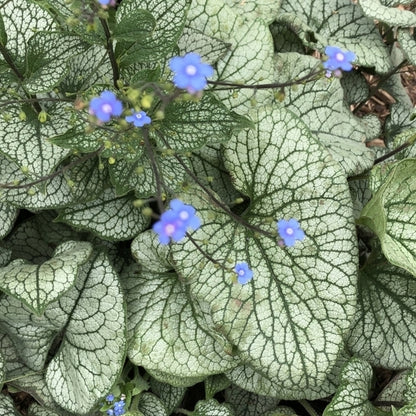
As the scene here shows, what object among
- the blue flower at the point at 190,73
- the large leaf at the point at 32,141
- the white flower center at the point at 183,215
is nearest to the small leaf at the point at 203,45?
the large leaf at the point at 32,141

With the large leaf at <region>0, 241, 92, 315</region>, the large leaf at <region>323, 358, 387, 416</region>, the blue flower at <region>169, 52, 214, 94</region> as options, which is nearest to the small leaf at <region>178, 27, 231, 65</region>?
the large leaf at <region>0, 241, 92, 315</region>

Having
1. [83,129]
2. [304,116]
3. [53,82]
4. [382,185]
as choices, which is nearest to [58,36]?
[53,82]

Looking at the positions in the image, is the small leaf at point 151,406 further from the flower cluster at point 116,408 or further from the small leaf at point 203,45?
the small leaf at point 203,45

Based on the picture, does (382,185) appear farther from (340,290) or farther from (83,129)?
(83,129)

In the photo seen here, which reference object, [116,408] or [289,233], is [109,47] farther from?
[116,408]

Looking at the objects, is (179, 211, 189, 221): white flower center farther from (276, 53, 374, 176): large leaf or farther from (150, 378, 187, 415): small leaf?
(150, 378, 187, 415): small leaf

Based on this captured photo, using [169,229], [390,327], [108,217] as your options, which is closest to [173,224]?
[169,229]
